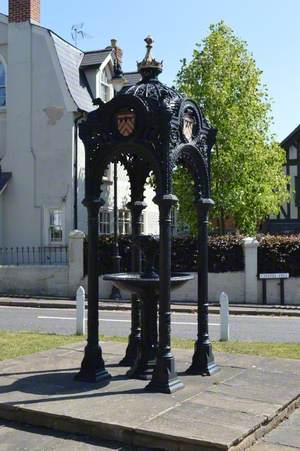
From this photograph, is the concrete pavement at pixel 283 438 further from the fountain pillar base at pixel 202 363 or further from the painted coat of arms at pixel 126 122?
the painted coat of arms at pixel 126 122

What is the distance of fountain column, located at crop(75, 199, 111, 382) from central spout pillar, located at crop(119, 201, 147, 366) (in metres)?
0.61

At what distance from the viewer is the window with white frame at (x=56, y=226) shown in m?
23.6

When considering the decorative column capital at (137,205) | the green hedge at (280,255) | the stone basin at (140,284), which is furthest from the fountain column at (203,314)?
the green hedge at (280,255)

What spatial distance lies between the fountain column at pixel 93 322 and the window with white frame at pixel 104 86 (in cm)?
1878

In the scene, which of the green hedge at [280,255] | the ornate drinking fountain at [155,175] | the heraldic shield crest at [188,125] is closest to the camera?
the ornate drinking fountain at [155,175]

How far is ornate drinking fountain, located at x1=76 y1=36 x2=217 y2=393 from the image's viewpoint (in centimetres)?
668

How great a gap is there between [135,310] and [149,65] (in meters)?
3.31

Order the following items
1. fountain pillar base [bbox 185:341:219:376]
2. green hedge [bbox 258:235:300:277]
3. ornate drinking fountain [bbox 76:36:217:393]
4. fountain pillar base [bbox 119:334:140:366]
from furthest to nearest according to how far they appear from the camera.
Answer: green hedge [bbox 258:235:300:277]
fountain pillar base [bbox 119:334:140:366]
fountain pillar base [bbox 185:341:219:376]
ornate drinking fountain [bbox 76:36:217:393]

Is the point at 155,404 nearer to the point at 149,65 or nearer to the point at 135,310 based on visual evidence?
the point at 135,310

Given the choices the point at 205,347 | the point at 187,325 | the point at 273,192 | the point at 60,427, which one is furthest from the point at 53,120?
the point at 60,427

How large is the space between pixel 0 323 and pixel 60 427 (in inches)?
345

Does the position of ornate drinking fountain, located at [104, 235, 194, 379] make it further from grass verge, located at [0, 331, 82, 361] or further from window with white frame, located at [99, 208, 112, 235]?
window with white frame, located at [99, 208, 112, 235]

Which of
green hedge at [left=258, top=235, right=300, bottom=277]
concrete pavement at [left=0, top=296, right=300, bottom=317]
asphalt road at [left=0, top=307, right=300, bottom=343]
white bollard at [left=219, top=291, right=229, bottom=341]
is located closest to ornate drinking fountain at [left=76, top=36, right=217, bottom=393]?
white bollard at [left=219, top=291, right=229, bottom=341]

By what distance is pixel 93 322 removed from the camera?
7.30 m
